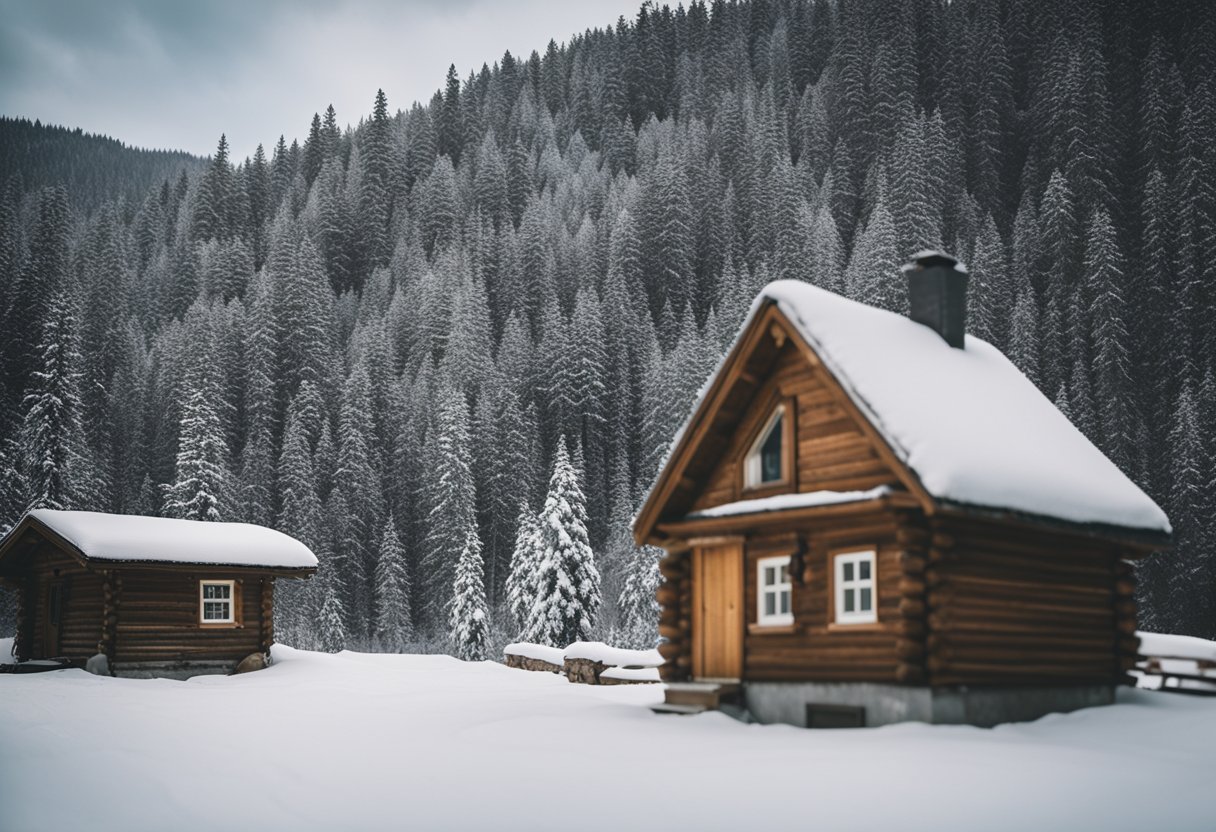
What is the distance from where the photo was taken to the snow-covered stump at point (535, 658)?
1356 inches

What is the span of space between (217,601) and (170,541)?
95.0 inches

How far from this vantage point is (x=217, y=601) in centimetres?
3259

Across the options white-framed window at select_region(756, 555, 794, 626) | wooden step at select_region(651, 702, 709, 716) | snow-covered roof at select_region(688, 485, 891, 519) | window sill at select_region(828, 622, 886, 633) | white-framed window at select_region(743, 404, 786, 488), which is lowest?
wooden step at select_region(651, 702, 709, 716)

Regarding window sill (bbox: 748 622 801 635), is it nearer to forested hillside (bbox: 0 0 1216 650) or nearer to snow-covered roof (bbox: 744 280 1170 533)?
snow-covered roof (bbox: 744 280 1170 533)

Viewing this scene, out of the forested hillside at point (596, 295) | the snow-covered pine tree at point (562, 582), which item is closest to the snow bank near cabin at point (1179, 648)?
the forested hillside at point (596, 295)

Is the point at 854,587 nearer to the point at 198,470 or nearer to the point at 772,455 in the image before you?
the point at 772,455

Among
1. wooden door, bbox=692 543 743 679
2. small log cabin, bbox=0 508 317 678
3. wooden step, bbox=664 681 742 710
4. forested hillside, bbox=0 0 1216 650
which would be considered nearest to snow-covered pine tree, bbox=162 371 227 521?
forested hillside, bbox=0 0 1216 650

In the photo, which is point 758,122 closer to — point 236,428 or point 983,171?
point 983,171

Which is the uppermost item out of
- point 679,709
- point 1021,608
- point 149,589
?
point 1021,608

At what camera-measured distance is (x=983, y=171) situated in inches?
3716

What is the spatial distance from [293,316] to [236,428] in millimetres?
11647

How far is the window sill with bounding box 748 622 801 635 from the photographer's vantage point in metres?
18.3

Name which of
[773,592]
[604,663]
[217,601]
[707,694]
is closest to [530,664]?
[604,663]

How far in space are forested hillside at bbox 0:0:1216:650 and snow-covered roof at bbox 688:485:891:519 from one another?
29.7 m
